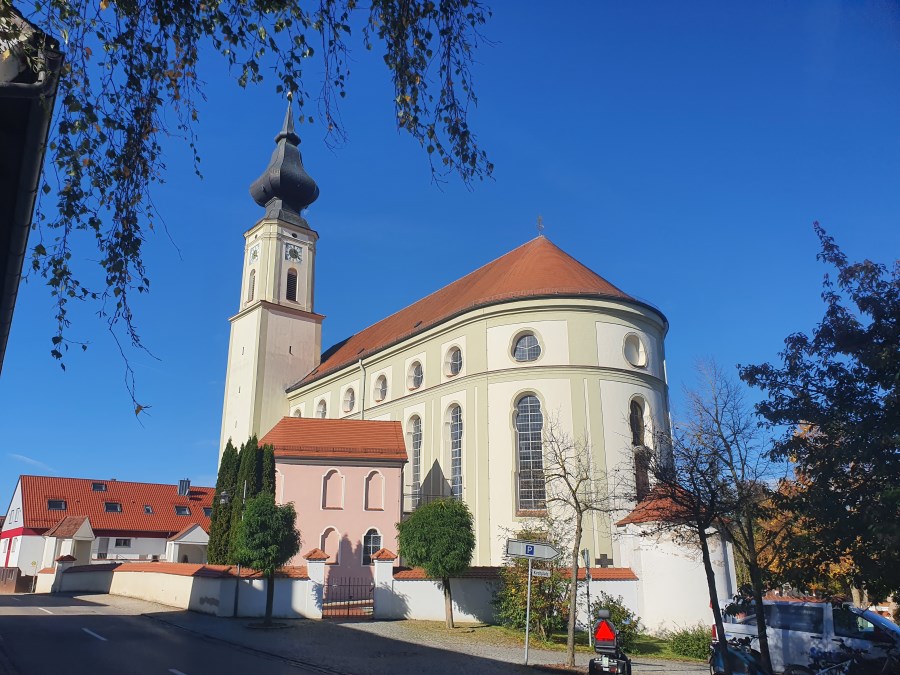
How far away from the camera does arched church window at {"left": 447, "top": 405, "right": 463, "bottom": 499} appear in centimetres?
2806

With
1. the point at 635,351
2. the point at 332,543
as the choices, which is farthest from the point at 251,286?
the point at 635,351

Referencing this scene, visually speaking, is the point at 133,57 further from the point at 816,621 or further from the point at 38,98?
the point at 816,621

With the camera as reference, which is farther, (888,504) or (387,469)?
(387,469)

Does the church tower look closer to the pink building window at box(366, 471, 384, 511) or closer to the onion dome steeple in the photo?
the onion dome steeple

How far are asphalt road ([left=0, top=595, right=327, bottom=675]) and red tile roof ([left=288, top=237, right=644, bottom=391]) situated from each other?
1671 cm

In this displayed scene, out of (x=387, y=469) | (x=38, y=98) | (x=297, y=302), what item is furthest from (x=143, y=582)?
(x=38, y=98)

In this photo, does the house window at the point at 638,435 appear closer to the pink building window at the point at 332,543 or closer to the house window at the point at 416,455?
the house window at the point at 416,455

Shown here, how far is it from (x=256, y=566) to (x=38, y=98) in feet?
58.4

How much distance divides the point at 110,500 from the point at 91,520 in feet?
7.79

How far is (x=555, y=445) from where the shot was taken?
907 inches

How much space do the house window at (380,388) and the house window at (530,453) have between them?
937 centimetres

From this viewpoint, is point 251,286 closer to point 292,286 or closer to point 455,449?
point 292,286

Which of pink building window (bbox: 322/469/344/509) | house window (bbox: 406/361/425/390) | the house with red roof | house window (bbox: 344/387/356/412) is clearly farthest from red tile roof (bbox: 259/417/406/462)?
the house with red roof

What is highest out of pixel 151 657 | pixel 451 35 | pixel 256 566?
pixel 451 35
